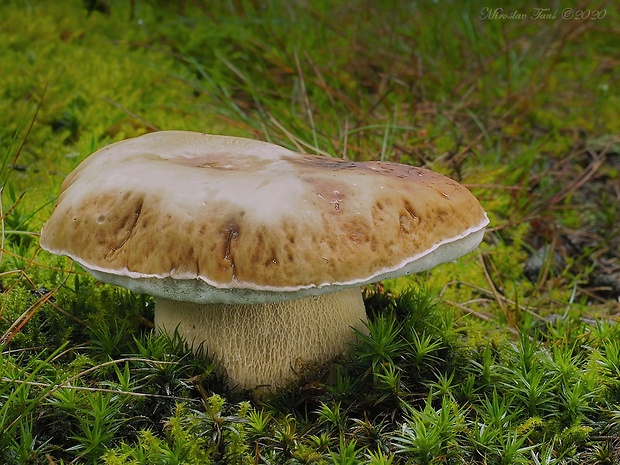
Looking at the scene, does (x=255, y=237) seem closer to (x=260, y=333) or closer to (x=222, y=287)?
(x=222, y=287)

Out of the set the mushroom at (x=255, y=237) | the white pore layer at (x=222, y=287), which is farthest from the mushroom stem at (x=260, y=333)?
the white pore layer at (x=222, y=287)

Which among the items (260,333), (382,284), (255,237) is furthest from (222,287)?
(382,284)

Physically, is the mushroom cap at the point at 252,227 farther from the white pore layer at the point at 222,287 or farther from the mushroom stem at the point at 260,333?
the mushroom stem at the point at 260,333

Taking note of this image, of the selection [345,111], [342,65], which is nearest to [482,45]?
[342,65]

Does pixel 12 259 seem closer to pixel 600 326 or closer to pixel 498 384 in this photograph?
pixel 498 384

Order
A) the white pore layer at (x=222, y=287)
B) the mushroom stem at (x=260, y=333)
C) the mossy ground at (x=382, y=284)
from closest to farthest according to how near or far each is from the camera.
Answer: the white pore layer at (x=222, y=287)
the mossy ground at (x=382, y=284)
the mushroom stem at (x=260, y=333)

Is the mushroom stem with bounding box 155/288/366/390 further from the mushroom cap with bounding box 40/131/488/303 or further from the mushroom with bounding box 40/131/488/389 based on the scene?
the mushroom cap with bounding box 40/131/488/303
